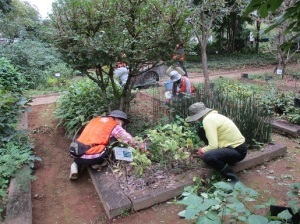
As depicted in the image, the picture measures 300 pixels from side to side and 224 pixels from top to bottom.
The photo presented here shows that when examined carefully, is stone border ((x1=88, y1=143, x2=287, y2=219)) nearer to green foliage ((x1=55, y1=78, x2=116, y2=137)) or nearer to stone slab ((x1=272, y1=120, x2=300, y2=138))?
green foliage ((x1=55, y1=78, x2=116, y2=137))

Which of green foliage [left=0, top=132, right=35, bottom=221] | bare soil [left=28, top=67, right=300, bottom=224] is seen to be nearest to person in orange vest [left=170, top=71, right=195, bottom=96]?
bare soil [left=28, top=67, right=300, bottom=224]

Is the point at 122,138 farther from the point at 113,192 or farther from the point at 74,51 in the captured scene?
the point at 74,51

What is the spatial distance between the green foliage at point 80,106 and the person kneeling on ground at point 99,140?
0.94 metres

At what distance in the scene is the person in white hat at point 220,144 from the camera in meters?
3.21

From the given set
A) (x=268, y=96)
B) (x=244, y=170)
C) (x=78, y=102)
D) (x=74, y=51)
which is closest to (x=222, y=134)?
(x=244, y=170)

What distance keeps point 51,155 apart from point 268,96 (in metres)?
5.11

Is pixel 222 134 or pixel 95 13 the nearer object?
pixel 222 134

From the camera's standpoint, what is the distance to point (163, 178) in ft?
10.7

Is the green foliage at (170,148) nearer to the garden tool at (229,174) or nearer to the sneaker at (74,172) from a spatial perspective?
the garden tool at (229,174)

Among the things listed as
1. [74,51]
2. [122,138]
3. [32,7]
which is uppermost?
[32,7]

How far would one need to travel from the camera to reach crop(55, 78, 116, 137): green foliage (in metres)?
4.91

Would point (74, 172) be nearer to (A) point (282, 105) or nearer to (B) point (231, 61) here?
(A) point (282, 105)

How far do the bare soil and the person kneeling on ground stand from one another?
299 millimetres

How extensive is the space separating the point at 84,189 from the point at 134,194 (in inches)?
35.2
